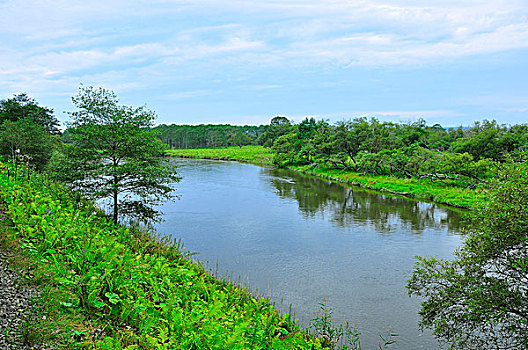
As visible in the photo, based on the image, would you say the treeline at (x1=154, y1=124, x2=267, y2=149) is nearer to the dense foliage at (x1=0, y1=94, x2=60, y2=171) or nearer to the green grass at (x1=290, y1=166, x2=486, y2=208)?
the green grass at (x1=290, y1=166, x2=486, y2=208)

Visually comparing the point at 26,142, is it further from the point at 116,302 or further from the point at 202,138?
the point at 202,138

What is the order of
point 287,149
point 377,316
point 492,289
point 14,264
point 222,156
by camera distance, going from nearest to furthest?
point 14,264 < point 492,289 < point 377,316 < point 287,149 < point 222,156

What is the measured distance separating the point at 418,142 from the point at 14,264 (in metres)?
42.9

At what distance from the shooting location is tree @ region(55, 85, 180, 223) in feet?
44.9

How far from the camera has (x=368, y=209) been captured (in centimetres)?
2558

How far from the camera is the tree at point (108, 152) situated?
13.7 metres

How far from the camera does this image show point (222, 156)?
73625mm

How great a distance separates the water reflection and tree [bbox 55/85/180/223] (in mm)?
11958

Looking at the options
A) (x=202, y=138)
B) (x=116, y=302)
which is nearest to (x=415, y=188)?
(x=116, y=302)

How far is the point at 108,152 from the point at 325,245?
35.3ft

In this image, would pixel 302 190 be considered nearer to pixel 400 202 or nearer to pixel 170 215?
pixel 400 202

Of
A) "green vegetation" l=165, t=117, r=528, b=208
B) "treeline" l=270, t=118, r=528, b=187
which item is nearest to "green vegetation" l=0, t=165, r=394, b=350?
"green vegetation" l=165, t=117, r=528, b=208

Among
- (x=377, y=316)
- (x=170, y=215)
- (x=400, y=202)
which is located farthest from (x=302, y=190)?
(x=377, y=316)

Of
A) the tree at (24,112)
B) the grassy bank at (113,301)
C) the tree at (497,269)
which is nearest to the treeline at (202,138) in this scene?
the tree at (24,112)
